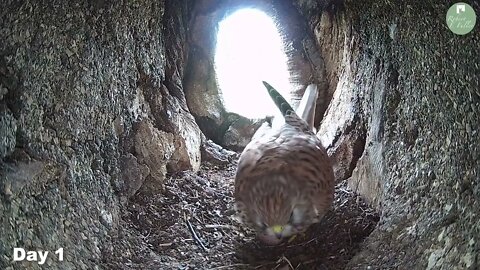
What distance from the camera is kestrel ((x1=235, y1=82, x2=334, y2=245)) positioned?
89.7 inches

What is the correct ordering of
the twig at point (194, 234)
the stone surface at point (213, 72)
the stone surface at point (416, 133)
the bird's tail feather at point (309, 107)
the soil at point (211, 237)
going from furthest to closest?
the stone surface at point (213, 72), the bird's tail feather at point (309, 107), the twig at point (194, 234), the soil at point (211, 237), the stone surface at point (416, 133)

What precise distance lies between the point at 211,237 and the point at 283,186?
0.45 m

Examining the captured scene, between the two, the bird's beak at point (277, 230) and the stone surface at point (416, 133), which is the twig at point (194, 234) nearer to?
the bird's beak at point (277, 230)

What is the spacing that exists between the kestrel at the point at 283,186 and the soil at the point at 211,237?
3.9 inches

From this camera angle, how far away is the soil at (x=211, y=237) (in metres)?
2.25

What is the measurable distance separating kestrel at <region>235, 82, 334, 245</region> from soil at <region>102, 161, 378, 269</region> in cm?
10

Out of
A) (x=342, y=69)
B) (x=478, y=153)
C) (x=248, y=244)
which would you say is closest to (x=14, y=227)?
(x=248, y=244)

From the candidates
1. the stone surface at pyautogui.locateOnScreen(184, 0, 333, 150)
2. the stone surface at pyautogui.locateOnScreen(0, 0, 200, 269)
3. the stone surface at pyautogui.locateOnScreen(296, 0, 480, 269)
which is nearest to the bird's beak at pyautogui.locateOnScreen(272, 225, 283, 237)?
the stone surface at pyautogui.locateOnScreen(296, 0, 480, 269)

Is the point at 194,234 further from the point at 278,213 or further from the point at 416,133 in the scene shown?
the point at 416,133

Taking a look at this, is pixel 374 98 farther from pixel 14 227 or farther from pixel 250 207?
pixel 14 227

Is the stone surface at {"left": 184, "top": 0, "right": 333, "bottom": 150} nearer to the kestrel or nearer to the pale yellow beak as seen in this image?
the kestrel

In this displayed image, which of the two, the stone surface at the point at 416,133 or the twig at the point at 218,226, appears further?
the twig at the point at 218,226

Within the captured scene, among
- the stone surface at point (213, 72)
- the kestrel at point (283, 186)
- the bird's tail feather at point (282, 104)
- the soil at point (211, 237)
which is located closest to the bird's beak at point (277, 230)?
the kestrel at point (283, 186)

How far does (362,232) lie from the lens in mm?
2389
